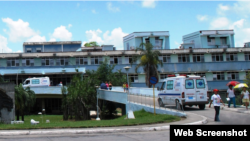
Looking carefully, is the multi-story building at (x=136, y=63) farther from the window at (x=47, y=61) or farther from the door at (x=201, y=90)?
the door at (x=201, y=90)

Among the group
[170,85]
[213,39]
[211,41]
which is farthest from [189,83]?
[213,39]

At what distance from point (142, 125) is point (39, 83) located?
35149mm

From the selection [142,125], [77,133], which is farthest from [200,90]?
[77,133]

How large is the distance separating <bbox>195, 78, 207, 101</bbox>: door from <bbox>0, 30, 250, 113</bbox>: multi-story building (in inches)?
1256

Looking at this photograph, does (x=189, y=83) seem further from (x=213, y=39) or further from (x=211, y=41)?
(x=213, y=39)

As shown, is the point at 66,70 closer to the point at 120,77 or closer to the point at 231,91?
the point at 120,77

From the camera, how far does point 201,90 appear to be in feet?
66.3

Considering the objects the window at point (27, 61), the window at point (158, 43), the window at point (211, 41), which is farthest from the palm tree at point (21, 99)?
the window at point (211, 41)

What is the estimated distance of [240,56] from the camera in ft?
182

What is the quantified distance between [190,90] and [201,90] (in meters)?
0.83

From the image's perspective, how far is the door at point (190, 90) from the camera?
781 inches

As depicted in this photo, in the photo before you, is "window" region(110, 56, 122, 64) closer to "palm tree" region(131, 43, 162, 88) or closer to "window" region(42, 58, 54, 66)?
"palm tree" region(131, 43, 162, 88)

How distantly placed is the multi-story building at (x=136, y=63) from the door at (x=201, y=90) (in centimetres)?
3190

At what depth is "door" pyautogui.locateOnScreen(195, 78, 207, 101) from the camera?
65.8 feet
